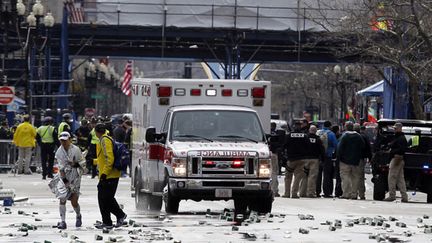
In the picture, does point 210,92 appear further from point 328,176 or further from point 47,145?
point 47,145

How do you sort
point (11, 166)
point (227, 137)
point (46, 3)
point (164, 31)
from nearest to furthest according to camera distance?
point (227, 137) → point (11, 166) → point (164, 31) → point (46, 3)

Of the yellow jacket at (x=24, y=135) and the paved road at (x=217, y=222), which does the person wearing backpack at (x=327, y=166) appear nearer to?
the paved road at (x=217, y=222)

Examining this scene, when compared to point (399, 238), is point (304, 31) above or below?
above

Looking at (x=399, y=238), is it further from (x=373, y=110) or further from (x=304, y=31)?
(x=373, y=110)

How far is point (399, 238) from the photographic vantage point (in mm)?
18297

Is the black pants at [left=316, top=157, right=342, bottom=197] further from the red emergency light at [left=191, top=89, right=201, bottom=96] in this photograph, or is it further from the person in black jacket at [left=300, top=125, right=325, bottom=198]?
the red emergency light at [left=191, top=89, right=201, bottom=96]

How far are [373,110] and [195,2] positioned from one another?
36.2ft

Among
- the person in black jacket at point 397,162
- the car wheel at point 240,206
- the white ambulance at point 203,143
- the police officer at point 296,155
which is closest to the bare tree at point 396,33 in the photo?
the person in black jacket at point 397,162

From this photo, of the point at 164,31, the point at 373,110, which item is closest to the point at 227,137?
the point at 164,31

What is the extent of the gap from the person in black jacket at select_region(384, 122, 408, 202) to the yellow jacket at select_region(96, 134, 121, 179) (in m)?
10.8

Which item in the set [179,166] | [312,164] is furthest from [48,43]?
[179,166]

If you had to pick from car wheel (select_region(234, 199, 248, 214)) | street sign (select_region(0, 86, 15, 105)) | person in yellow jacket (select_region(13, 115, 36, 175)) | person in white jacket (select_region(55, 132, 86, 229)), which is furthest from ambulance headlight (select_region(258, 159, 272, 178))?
street sign (select_region(0, 86, 15, 105))

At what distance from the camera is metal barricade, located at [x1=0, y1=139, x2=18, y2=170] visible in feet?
140

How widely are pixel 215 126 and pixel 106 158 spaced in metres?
3.44
